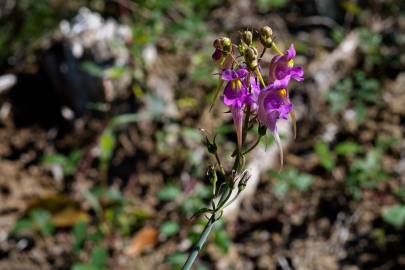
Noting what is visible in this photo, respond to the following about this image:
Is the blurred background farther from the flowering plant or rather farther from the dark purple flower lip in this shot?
the dark purple flower lip

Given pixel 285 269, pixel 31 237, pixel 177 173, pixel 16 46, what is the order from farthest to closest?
pixel 16 46 → pixel 177 173 → pixel 31 237 → pixel 285 269

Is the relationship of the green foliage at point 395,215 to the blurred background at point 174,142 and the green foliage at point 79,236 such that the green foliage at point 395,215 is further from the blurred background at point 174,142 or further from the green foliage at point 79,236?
the green foliage at point 79,236

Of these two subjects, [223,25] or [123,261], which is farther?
[223,25]

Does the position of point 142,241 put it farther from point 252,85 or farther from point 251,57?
point 251,57

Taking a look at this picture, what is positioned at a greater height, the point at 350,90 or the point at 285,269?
the point at 350,90

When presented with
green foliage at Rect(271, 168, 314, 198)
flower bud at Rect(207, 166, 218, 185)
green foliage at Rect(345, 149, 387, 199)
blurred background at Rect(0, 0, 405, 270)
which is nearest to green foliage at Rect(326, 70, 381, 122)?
blurred background at Rect(0, 0, 405, 270)

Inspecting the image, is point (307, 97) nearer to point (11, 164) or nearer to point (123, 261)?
point (123, 261)

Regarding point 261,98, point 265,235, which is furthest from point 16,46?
point 261,98

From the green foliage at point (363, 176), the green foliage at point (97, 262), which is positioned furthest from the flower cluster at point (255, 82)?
the green foliage at point (363, 176)
